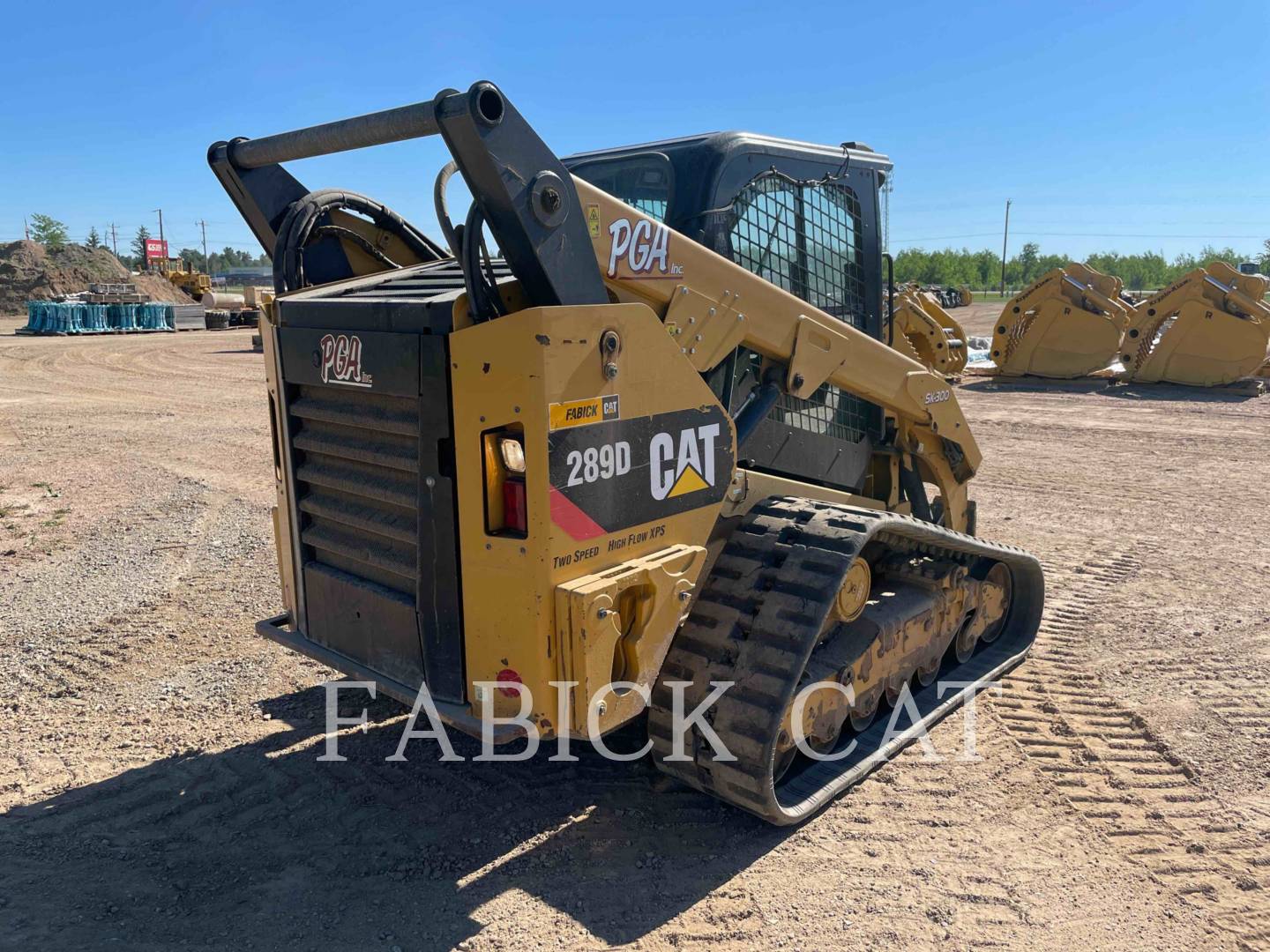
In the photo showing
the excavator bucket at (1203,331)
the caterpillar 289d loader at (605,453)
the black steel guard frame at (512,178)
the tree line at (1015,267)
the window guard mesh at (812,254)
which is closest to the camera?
the black steel guard frame at (512,178)

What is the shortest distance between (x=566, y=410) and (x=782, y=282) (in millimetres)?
1778

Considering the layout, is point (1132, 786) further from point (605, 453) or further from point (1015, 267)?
point (1015, 267)

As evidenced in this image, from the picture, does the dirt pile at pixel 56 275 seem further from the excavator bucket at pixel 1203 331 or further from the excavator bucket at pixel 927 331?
the excavator bucket at pixel 1203 331

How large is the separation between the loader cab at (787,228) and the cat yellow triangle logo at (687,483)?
496 mm

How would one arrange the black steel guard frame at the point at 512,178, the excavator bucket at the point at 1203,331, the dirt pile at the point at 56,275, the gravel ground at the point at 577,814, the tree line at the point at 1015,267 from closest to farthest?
the black steel guard frame at the point at 512,178 < the gravel ground at the point at 577,814 < the excavator bucket at the point at 1203,331 < the dirt pile at the point at 56,275 < the tree line at the point at 1015,267

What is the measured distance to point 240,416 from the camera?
1423 centimetres

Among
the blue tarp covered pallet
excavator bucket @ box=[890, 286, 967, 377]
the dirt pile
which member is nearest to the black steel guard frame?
excavator bucket @ box=[890, 286, 967, 377]

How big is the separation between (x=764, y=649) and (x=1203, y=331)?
16.4 meters

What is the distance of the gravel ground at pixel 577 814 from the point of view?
3.16 meters

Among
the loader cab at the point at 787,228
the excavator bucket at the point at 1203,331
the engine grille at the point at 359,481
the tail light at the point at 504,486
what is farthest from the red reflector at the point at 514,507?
the excavator bucket at the point at 1203,331

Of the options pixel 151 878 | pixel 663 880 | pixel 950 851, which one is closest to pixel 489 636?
pixel 663 880

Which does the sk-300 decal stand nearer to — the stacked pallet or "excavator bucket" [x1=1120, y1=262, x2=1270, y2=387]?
"excavator bucket" [x1=1120, y1=262, x2=1270, y2=387]

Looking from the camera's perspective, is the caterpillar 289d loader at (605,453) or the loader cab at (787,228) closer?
the caterpillar 289d loader at (605,453)

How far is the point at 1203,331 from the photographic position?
1680 centimetres
